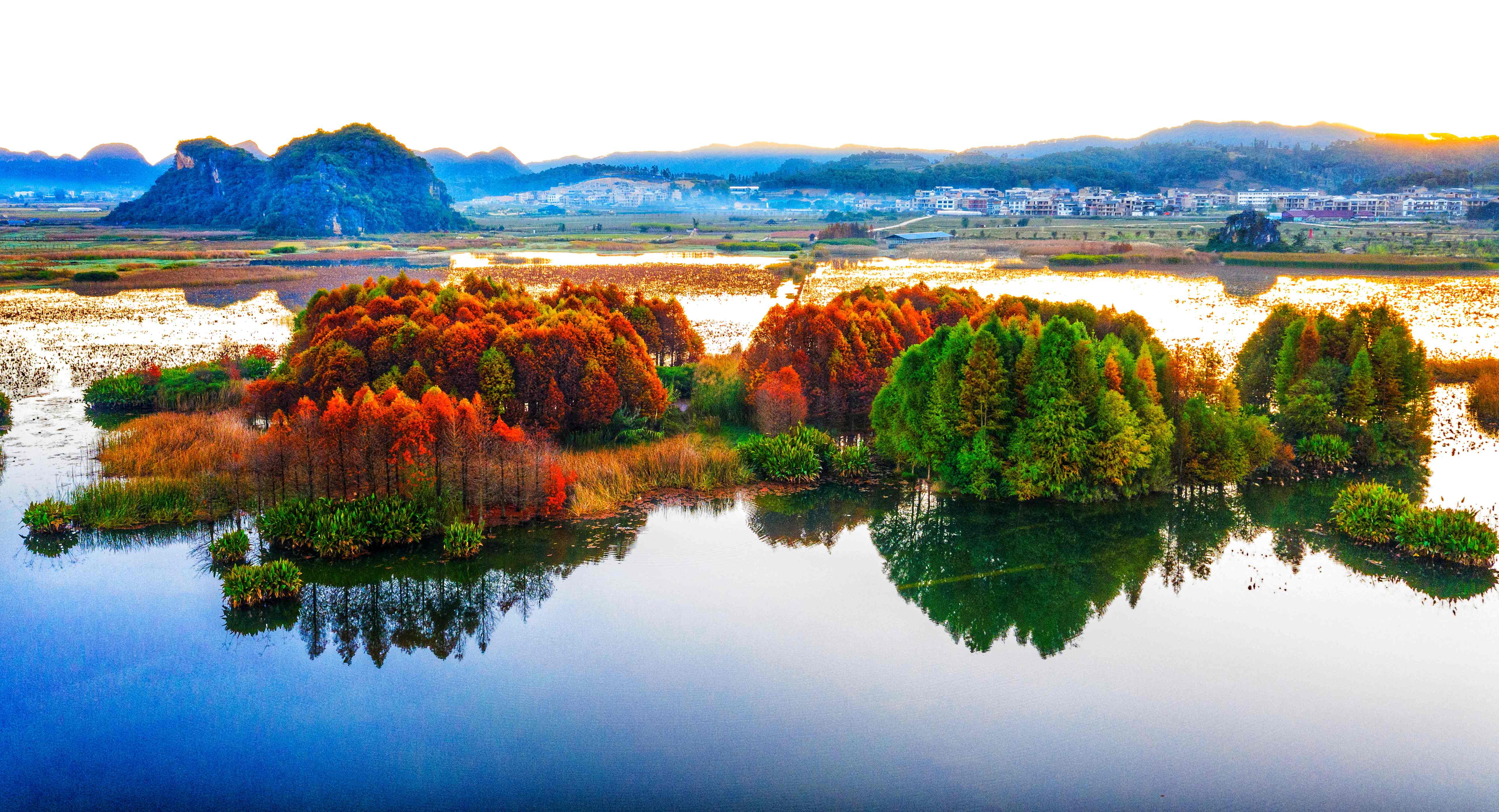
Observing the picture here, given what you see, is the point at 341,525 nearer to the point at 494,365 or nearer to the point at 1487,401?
the point at 494,365

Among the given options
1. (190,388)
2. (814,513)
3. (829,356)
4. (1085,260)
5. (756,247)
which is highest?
(756,247)

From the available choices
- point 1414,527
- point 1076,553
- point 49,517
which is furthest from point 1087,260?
point 49,517

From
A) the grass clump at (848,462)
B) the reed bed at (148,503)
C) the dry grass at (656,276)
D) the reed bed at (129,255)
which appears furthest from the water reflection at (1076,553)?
the reed bed at (129,255)

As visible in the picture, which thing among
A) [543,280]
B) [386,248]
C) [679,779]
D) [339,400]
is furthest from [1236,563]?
[386,248]

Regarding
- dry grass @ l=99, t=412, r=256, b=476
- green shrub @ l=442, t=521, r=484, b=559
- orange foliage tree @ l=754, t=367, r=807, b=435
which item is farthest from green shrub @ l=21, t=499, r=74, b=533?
orange foliage tree @ l=754, t=367, r=807, b=435

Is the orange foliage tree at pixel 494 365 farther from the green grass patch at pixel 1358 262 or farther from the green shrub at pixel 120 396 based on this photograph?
the green grass patch at pixel 1358 262

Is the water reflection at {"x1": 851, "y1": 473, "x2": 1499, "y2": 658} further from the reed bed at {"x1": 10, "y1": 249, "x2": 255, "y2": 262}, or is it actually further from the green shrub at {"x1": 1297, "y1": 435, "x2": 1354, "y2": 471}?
the reed bed at {"x1": 10, "y1": 249, "x2": 255, "y2": 262}

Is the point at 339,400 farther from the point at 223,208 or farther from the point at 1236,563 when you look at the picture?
the point at 223,208
